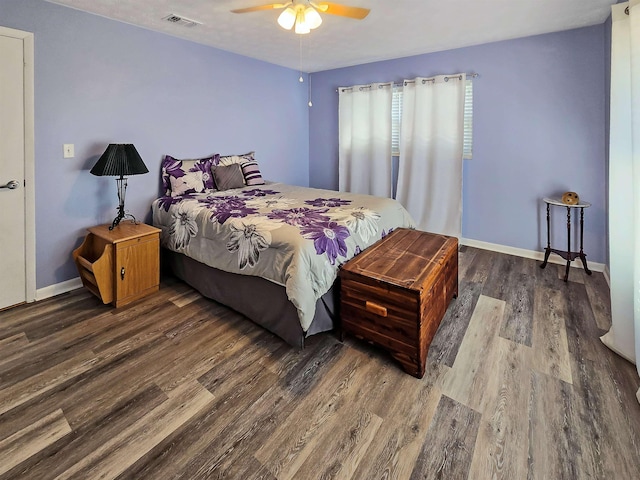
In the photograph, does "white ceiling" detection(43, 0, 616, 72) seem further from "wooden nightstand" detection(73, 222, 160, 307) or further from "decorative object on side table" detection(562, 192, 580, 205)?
"wooden nightstand" detection(73, 222, 160, 307)

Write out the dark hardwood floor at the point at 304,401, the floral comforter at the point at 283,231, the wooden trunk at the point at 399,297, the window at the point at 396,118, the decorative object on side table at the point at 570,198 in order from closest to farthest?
the dark hardwood floor at the point at 304,401 < the wooden trunk at the point at 399,297 < the floral comforter at the point at 283,231 < the decorative object on side table at the point at 570,198 < the window at the point at 396,118

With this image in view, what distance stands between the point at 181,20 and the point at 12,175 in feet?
6.08

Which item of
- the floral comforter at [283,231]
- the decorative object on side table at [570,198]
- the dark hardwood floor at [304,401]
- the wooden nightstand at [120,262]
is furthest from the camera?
the decorative object on side table at [570,198]

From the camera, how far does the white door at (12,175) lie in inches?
95.4

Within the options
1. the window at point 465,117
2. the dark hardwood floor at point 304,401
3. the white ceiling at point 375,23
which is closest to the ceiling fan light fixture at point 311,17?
the white ceiling at point 375,23

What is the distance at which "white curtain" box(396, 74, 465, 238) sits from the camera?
392cm

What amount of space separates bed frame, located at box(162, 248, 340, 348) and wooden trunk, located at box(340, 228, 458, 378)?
0.13 meters

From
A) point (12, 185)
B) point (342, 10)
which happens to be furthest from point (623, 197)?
point (12, 185)

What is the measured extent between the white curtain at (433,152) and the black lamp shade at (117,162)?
10.0ft

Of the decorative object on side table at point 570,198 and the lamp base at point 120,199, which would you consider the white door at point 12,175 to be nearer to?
the lamp base at point 120,199

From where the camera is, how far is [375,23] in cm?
305

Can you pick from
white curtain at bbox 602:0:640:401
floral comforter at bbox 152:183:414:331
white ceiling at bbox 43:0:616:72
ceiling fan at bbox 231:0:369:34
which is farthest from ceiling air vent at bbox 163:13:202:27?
white curtain at bbox 602:0:640:401

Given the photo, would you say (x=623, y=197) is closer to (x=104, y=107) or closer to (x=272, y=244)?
(x=272, y=244)

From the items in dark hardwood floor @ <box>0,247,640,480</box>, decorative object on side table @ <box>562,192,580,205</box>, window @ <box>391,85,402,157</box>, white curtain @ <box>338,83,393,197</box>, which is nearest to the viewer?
dark hardwood floor @ <box>0,247,640,480</box>
